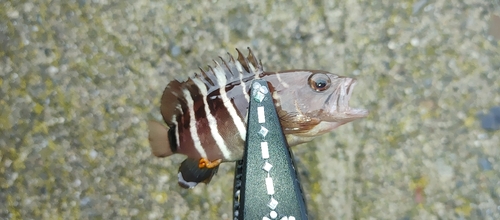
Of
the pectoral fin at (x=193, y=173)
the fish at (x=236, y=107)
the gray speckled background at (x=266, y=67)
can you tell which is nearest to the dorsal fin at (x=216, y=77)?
the fish at (x=236, y=107)

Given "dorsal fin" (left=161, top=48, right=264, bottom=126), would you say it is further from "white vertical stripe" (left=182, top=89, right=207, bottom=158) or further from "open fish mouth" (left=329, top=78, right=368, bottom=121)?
"open fish mouth" (left=329, top=78, right=368, bottom=121)

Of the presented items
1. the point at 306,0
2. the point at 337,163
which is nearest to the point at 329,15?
the point at 306,0

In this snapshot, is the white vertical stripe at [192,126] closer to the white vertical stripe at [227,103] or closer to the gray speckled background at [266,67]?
the white vertical stripe at [227,103]

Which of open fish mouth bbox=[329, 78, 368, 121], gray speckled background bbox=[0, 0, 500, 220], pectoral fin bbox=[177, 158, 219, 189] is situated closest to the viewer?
open fish mouth bbox=[329, 78, 368, 121]

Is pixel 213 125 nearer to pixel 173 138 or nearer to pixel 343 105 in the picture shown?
pixel 173 138

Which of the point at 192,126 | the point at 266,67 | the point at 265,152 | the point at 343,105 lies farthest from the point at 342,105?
the point at 266,67

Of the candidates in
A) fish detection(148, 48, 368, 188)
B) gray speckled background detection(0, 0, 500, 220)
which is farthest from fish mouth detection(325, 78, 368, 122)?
gray speckled background detection(0, 0, 500, 220)

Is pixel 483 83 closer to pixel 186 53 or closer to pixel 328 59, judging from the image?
pixel 328 59
